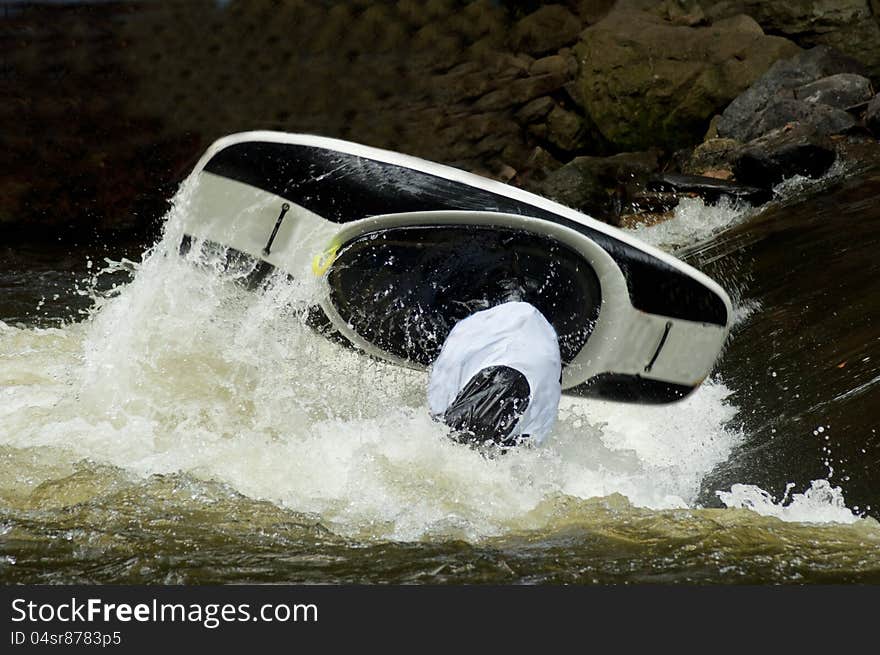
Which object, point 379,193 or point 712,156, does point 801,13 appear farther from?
point 379,193

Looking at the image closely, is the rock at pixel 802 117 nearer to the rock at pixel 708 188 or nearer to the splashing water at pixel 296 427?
the rock at pixel 708 188

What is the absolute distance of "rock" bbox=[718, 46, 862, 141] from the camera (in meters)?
9.88

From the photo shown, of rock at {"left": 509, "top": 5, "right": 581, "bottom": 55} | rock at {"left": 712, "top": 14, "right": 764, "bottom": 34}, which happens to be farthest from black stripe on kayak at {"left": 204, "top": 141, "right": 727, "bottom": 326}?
rock at {"left": 509, "top": 5, "right": 581, "bottom": 55}

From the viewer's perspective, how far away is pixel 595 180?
9.79 meters

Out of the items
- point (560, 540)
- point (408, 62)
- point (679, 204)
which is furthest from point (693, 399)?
point (408, 62)

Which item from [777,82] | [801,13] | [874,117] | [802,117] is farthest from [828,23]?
[874,117]

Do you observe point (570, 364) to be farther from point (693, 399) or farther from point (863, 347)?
point (863, 347)

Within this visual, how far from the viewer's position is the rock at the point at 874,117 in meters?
8.82

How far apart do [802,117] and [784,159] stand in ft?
4.37

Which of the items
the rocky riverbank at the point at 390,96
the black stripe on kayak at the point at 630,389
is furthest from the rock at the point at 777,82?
the black stripe on kayak at the point at 630,389

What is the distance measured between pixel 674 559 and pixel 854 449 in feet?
5.02

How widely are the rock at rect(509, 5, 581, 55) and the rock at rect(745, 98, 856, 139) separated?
147 inches

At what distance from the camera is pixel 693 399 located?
13.7 ft

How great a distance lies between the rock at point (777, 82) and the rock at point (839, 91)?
19 centimetres
